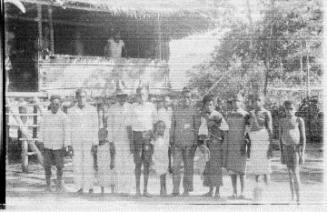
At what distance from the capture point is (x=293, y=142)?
4691mm

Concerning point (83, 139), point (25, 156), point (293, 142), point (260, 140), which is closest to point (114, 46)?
point (25, 156)

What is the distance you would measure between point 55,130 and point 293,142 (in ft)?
9.38

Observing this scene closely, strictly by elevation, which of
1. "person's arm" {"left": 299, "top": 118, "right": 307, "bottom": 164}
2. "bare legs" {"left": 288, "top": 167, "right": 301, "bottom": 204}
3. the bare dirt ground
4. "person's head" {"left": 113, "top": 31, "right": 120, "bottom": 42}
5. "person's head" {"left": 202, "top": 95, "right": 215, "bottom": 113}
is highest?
"person's head" {"left": 113, "top": 31, "right": 120, "bottom": 42}

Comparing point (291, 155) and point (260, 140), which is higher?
point (260, 140)

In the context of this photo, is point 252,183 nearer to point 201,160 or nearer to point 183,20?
point 201,160

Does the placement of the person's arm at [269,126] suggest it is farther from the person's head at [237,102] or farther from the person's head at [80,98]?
the person's head at [80,98]

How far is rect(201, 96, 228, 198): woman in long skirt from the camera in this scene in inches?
196

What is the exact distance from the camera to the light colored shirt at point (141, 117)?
198 inches

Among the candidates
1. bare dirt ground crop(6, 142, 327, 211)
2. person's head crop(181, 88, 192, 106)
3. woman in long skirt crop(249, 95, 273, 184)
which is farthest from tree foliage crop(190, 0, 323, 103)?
bare dirt ground crop(6, 142, 327, 211)

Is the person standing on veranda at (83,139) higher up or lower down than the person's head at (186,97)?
lower down

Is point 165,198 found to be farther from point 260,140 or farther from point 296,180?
point 296,180

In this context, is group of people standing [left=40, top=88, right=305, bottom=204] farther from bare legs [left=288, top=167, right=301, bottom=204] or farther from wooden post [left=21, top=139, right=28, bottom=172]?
wooden post [left=21, top=139, right=28, bottom=172]

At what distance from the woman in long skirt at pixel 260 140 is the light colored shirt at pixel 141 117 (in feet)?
4.02

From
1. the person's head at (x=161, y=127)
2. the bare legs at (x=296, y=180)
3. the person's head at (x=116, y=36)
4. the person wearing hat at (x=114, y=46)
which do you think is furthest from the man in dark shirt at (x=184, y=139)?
the person's head at (x=116, y=36)
